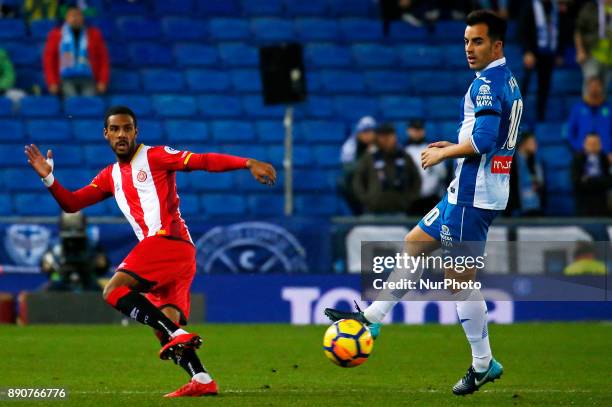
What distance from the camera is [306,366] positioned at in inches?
412

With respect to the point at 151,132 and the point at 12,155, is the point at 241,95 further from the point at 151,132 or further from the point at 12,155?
the point at 12,155

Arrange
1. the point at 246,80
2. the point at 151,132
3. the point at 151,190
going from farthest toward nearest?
the point at 246,80
the point at 151,132
the point at 151,190

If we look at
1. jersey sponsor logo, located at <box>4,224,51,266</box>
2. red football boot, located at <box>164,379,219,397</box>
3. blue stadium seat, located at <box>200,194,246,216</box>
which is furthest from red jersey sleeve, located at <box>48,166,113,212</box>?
blue stadium seat, located at <box>200,194,246,216</box>

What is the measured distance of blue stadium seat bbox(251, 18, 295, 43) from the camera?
65.5 ft

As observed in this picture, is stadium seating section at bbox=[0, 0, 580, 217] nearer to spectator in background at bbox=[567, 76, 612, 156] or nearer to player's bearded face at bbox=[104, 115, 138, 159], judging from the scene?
spectator in background at bbox=[567, 76, 612, 156]

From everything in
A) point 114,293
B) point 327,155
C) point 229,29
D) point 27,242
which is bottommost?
point 27,242

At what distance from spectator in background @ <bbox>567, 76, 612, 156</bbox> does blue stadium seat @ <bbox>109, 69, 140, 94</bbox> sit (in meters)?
6.26

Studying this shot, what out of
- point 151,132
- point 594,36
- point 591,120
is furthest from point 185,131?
point 594,36

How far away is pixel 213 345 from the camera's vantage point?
12414 millimetres

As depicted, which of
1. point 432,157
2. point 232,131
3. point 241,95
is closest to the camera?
point 432,157

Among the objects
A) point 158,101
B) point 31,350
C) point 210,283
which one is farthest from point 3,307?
point 158,101

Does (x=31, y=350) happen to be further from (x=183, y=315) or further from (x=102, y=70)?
(x=102, y=70)

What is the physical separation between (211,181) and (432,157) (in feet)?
34.6

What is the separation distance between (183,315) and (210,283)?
261 inches
